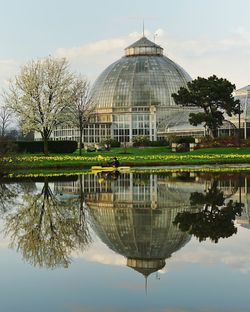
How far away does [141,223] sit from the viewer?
587 inches

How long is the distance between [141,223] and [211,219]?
1982mm

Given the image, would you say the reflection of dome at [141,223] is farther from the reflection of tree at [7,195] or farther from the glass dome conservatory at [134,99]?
the glass dome conservatory at [134,99]

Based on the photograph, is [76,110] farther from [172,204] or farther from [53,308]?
[53,308]

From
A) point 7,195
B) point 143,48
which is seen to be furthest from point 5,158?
point 143,48

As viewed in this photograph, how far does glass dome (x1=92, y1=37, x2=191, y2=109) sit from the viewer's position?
10900 centimetres

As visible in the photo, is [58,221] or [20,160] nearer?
[58,221]

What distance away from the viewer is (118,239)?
42.2 feet

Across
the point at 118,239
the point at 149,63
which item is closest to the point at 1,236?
the point at 118,239

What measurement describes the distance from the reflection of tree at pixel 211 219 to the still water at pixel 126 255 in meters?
0.03

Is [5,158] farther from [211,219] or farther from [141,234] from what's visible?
A: [141,234]

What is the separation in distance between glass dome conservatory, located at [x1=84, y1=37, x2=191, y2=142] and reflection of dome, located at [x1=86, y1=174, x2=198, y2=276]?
270 ft

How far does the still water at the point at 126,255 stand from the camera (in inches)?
336

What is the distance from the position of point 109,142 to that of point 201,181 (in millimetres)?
63322

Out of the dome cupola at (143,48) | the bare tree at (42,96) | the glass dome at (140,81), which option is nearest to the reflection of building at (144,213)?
the bare tree at (42,96)
